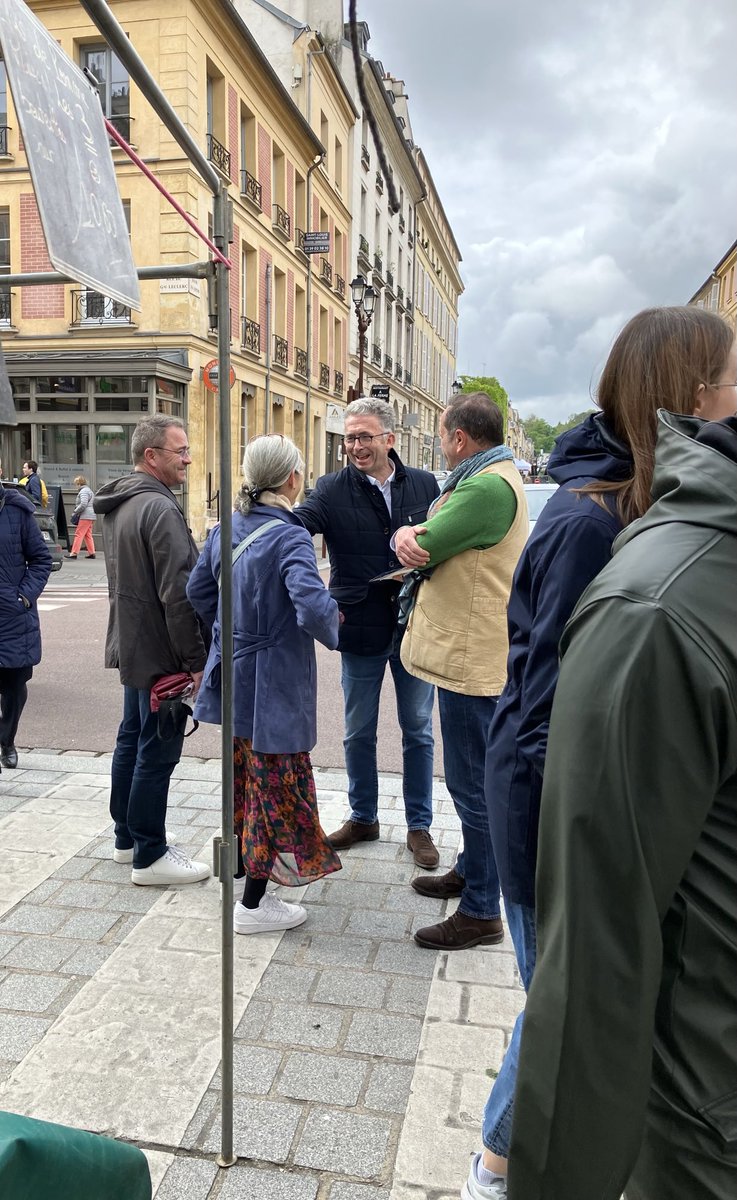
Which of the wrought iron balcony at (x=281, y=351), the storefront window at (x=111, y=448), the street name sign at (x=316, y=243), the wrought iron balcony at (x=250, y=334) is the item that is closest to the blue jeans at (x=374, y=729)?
the storefront window at (x=111, y=448)

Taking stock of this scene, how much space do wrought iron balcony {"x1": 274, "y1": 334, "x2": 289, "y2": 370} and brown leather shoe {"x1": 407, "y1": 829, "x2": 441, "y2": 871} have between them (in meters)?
24.9

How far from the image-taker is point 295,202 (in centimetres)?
2919

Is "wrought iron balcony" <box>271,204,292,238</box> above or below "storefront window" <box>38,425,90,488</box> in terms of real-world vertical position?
above

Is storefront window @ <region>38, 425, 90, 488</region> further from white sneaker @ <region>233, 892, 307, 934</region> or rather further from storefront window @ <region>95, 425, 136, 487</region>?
white sneaker @ <region>233, 892, 307, 934</region>

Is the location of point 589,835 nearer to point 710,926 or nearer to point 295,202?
point 710,926

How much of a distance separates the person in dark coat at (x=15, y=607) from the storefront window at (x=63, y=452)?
16.2 m

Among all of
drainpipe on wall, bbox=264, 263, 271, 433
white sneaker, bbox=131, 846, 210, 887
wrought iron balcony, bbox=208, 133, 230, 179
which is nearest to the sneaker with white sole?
white sneaker, bbox=131, 846, 210, 887

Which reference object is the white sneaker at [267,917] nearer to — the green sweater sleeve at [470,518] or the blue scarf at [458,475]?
the blue scarf at [458,475]

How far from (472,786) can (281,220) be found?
27.4 m

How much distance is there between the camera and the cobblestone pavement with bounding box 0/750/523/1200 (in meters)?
2.23

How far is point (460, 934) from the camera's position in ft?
10.8

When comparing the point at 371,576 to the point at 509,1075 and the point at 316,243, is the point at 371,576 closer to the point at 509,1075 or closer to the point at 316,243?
the point at 509,1075

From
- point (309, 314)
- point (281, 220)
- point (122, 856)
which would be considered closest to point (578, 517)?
point (122, 856)

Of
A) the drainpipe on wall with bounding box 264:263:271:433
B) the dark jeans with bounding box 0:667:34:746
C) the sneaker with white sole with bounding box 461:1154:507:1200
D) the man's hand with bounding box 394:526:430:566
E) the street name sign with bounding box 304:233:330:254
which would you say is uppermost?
the street name sign with bounding box 304:233:330:254
